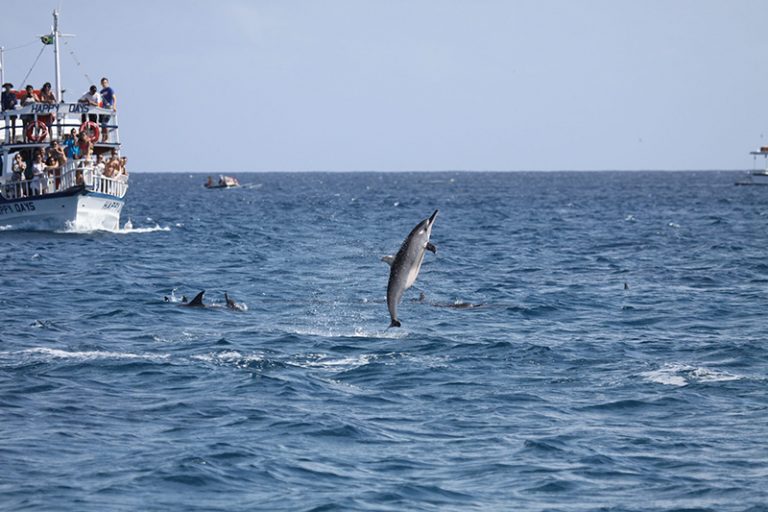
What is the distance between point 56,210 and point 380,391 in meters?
35.5

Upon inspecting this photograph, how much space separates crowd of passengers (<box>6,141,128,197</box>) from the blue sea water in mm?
11445

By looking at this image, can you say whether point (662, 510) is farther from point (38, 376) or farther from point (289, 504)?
point (38, 376)

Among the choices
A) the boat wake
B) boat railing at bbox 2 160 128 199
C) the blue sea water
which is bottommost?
the blue sea water

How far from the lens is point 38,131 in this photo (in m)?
50.0

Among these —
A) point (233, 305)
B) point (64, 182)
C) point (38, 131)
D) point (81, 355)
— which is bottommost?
point (81, 355)

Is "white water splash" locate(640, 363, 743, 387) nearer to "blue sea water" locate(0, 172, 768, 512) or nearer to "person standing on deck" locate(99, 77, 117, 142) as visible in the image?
"blue sea water" locate(0, 172, 768, 512)

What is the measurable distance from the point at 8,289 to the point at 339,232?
3091 cm

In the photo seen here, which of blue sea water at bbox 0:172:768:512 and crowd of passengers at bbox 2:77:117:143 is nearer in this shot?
blue sea water at bbox 0:172:768:512

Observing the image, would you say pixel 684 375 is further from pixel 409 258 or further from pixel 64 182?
pixel 64 182

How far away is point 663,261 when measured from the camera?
43.2m

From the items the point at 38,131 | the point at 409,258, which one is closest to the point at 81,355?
the point at 409,258

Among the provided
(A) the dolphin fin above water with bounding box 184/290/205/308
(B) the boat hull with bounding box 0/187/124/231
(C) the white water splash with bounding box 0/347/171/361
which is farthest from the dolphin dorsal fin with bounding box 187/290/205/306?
(B) the boat hull with bounding box 0/187/124/231

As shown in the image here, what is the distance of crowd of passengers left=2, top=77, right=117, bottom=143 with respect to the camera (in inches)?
1934

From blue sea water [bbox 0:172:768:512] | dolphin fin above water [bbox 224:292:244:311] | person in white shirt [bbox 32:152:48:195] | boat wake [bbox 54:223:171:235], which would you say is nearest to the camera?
blue sea water [bbox 0:172:768:512]
